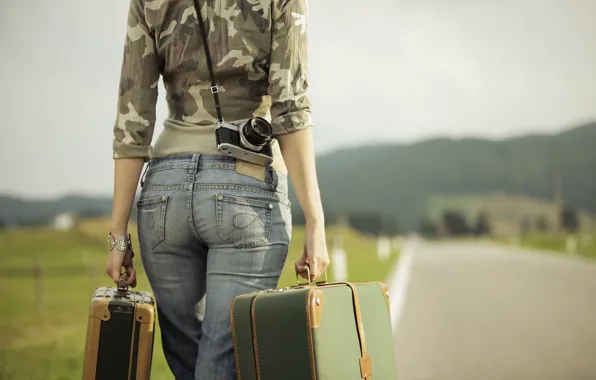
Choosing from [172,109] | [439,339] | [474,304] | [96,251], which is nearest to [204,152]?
[172,109]

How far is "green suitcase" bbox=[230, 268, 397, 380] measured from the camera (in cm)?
249

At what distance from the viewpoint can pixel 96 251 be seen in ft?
255

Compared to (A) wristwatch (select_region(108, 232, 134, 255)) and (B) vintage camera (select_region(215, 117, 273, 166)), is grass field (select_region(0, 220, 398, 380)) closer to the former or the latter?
(A) wristwatch (select_region(108, 232, 134, 255))

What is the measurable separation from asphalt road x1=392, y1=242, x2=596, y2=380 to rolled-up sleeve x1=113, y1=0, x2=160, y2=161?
370cm

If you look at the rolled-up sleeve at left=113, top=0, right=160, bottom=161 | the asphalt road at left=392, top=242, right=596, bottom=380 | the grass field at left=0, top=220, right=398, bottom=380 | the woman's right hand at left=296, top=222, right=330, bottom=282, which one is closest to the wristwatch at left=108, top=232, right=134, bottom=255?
the rolled-up sleeve at left=113, top=0, right=160, bottom=161

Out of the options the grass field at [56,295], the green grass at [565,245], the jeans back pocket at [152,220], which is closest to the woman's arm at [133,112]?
the jeans back pocket at [152,220]

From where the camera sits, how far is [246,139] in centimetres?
256

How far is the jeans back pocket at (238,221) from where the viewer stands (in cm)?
252

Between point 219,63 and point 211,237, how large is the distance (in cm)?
52

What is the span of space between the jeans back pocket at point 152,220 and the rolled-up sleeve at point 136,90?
20 centimetres

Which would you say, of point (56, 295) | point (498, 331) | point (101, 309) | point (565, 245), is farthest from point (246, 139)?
point (565, 245)

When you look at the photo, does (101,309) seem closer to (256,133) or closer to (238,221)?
(238,221)

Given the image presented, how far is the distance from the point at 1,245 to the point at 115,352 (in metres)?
88.1

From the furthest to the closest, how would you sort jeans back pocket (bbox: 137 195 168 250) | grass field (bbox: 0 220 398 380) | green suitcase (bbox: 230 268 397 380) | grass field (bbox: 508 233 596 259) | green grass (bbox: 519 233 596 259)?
1. grass field (bbox: 508 233 596 259)
2. green grass (bbox: 519 233 596 259)
3. grass field (bbox: 0 220 398 380)
4. jeans back pocket (bbox: 137 195 168 250)
5. green suitcase (bbox: 230 268 397 380)
